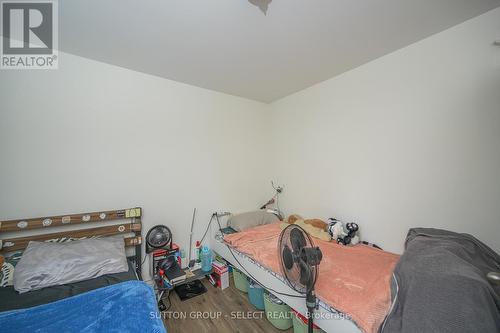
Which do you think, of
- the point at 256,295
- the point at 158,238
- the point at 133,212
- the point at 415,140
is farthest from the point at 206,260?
the point at 415,140

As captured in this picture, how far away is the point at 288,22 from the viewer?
1.61 metres

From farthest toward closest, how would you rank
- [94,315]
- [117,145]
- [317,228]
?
[317,228] < [117,145] < [94,315]

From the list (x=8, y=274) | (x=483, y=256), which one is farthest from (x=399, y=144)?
(x=8, y=274)

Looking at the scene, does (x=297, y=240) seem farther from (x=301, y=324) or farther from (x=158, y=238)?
(x=158, y=238)

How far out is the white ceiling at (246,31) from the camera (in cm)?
Result: 145

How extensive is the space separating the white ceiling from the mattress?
6.57 feet

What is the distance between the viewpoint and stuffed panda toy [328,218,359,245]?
223 cm

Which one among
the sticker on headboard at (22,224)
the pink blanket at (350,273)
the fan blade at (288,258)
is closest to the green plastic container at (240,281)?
the pink blanket at (350,273)

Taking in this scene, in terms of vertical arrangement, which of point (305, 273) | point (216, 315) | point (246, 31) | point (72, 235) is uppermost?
point (246, 31)

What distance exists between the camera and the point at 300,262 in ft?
4.09

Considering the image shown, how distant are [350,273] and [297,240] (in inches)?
27.6

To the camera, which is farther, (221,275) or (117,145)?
(221,275)

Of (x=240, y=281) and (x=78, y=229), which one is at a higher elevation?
(x=78, y=229)

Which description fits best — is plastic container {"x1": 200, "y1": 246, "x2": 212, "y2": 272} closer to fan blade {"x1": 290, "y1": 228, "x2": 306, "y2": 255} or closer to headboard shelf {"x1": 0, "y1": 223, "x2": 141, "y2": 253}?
headboard shelf {"x1": 0, "y1": 223, "x2": 141, "y2": 253}
